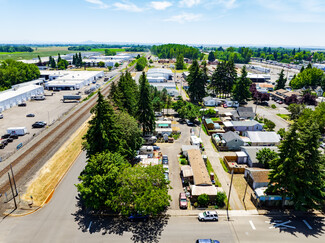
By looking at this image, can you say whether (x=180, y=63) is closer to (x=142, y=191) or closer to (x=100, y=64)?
(x=100, y=64)

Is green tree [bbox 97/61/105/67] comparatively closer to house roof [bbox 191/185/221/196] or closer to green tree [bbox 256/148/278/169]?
green tree [bbox 256/148/278/169]

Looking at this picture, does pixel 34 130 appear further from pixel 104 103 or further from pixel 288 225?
pixel 288 225

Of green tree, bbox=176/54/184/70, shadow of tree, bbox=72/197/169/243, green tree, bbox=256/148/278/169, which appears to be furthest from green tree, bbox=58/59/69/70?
green tree, bbox=256/148/278/169

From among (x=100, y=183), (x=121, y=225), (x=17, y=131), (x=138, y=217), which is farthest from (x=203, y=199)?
(x=17, y=131)

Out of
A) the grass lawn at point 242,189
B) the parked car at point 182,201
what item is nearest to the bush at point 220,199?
the grass lawn at point 242,189

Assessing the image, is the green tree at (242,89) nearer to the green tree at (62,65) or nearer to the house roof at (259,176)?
the house roof at (259,176)

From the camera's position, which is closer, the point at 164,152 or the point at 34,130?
the point at 164,152

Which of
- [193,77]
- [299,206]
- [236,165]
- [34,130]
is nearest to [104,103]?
[236,165]
